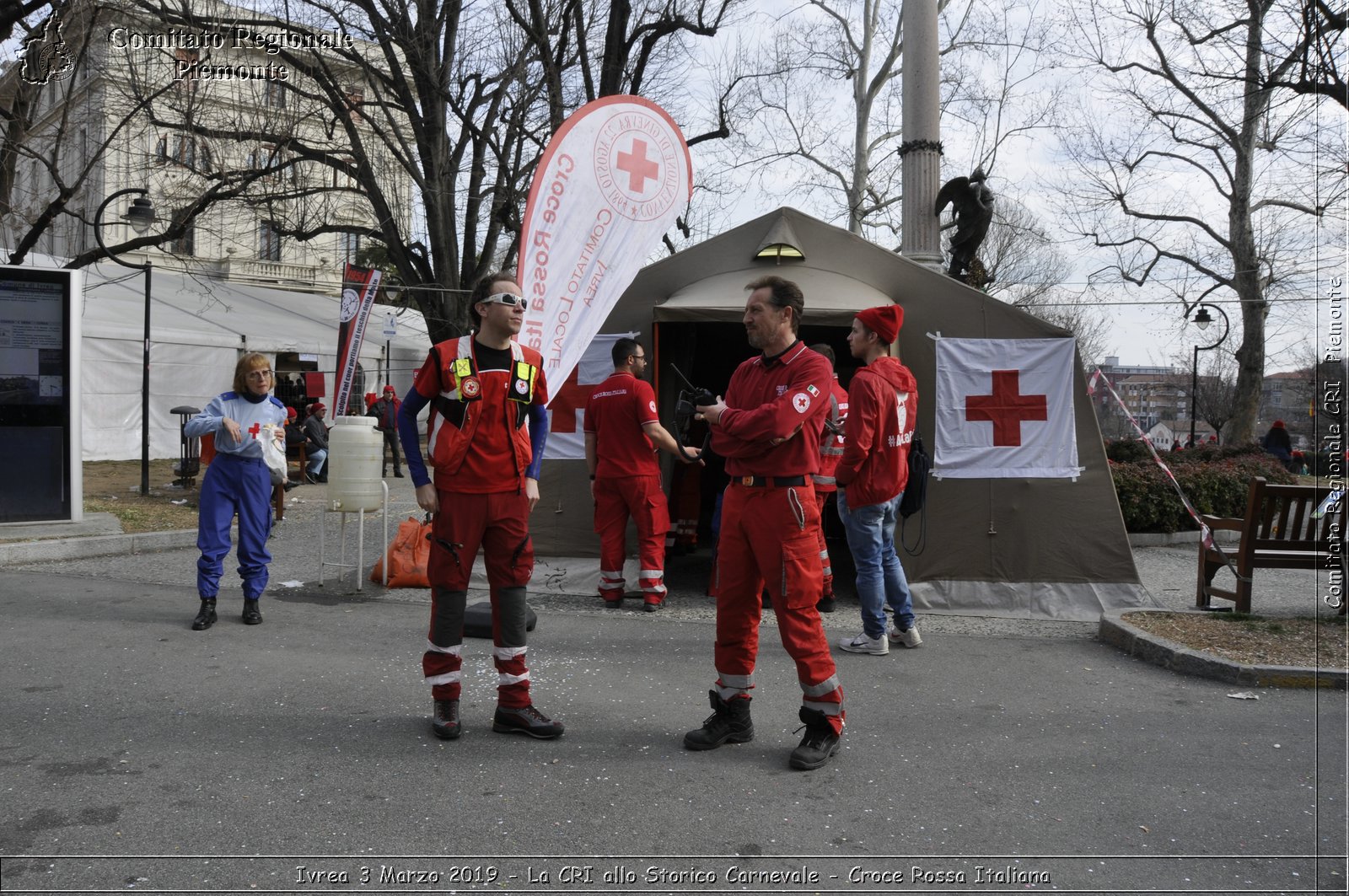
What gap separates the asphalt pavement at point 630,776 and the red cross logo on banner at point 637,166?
3.24 meters

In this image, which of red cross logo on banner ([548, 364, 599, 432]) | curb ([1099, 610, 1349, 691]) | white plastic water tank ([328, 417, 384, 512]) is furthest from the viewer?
red cross logo on banner ([548, 364, 599, 432])

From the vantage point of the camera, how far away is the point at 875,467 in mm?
5941

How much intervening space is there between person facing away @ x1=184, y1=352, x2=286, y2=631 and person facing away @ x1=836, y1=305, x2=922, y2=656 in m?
3.76

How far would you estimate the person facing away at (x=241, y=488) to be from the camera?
251 inches

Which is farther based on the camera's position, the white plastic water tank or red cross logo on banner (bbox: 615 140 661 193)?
the white plastic water tank

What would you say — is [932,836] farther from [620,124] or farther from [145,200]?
[145,200]

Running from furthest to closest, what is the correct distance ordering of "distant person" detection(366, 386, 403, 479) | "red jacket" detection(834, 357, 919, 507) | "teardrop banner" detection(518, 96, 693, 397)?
1. "distant person" detection(366, 386, 403, 479)
2. "teardrop banner" detection(518, 96, 693, 397)
3. "red jacket" detection(834, 357, 919, 507)

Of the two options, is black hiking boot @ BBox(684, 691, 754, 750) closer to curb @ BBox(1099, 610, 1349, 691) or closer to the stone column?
curb @ BBox(1099, 610, 1349, 691)

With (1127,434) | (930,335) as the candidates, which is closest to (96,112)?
(930,335)

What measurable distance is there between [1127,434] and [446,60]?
16.4 meters

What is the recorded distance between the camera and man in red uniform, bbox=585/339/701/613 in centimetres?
735

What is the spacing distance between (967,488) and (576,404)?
130 inches

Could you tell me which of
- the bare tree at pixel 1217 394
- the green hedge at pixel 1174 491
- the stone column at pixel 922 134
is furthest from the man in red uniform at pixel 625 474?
the bare tree at pixel 1217 394

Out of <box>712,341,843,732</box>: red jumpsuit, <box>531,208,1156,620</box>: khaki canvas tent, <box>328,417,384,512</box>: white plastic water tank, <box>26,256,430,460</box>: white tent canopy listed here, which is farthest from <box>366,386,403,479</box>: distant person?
<box>712,341,843,732</box>: red jumpsuit
